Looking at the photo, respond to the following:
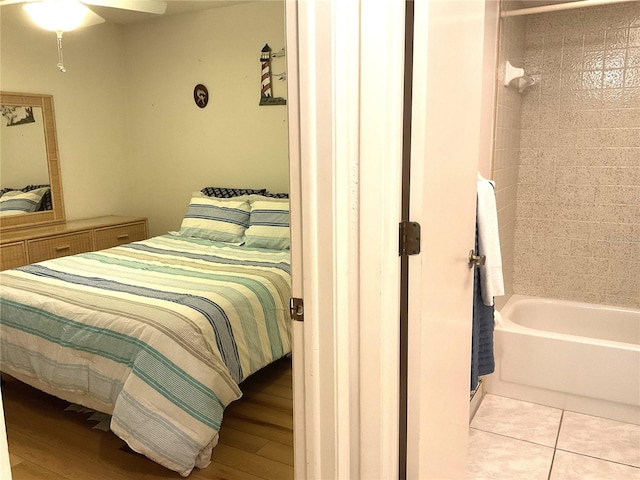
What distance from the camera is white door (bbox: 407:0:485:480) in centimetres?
137

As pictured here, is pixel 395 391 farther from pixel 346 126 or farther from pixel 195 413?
pixel 195 413

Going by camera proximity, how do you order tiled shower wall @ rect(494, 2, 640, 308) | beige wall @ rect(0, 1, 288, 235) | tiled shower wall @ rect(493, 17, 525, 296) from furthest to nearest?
beige wall @ rect(0, 1, 288, 235)
tiled shower wall @ rect(494, 2, 640, 308)
tiled shower wall @ rect(493, 17, 525, 296)

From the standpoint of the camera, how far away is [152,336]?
7.55ft

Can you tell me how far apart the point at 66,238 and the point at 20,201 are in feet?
1.50

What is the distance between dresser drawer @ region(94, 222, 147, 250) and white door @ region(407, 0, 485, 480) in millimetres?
3381

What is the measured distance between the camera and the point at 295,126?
4.04ft

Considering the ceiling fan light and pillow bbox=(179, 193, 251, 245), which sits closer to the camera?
the ceiling fan light

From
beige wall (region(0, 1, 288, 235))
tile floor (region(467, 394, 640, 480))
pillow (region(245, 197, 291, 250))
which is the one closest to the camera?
tile floor (region(467, 394, 640, 480))

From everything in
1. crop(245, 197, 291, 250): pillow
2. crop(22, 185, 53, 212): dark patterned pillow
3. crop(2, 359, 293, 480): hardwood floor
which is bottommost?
crop(2, 359, 293, 480): hardwood floor

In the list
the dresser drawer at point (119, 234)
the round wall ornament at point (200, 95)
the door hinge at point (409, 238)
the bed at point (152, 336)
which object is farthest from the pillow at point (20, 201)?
the door hinge at point (409, 238)

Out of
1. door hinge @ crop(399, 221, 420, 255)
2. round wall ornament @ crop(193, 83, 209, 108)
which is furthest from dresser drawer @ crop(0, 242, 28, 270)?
door hinge @ crop(399, 221, 420, 255)

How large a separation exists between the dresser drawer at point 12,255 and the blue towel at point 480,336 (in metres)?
3.13

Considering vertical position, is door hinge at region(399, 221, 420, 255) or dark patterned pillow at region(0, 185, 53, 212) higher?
door hinge at region(399, 221, 420, 255)

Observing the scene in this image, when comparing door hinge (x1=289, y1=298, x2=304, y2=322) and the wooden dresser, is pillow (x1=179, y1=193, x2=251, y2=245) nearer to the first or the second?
the wooden dresser
